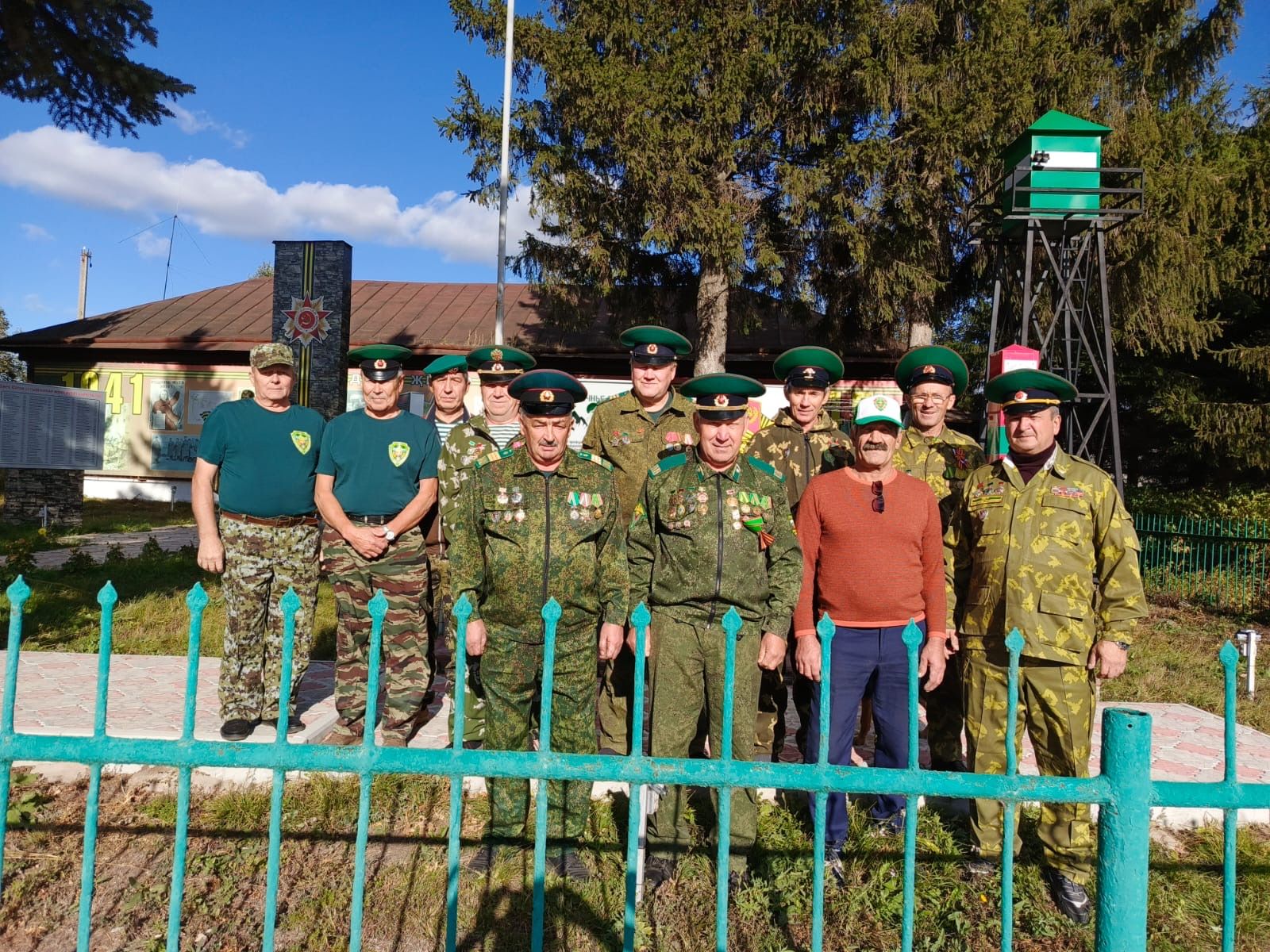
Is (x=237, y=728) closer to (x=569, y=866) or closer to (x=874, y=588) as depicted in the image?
(x=569, y=866)

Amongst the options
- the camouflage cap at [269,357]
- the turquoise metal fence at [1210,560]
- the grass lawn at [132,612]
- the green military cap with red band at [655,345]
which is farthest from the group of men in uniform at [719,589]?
the turquoise metal fence at [1210,560]

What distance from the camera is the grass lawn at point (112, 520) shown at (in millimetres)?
12453

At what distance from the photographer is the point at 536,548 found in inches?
125

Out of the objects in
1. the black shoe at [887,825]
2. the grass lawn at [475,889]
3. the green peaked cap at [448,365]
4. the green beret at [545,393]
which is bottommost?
the grass lawn at [475,889]

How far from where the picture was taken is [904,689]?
3.30 metres

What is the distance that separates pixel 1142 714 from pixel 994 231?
10.6 meters

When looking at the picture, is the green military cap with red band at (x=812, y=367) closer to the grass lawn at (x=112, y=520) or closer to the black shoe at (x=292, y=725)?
the black shoe at (x=292, y=725)

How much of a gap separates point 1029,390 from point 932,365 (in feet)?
2.50

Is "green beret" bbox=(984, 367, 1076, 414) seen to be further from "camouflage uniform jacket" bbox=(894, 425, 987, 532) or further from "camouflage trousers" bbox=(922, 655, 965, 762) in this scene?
"camouflage trousers" bbox=(922, 655, 965, 762)

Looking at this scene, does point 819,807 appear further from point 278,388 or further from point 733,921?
point 278,388

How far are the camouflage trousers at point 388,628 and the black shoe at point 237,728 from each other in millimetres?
462

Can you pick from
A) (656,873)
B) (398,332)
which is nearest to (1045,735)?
(656,873)

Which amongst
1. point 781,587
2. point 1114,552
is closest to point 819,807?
point 781,587

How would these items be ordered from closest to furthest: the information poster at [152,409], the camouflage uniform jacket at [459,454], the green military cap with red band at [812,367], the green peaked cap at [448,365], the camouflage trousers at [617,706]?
the camouflage trousers at [617,706]
the green military cap with red band at [812,367]
the camouflage uniform jacket at [459,454]
the green peaked cap at [448,365]
the information poster at [152,409]
